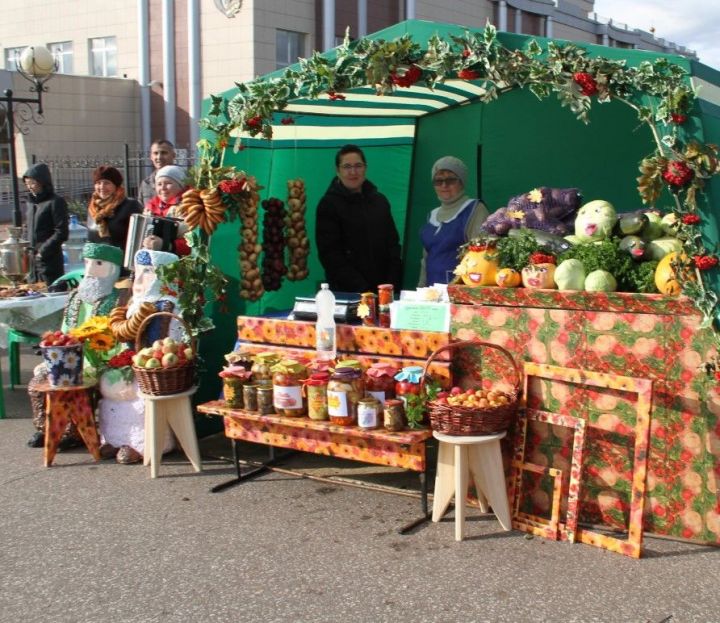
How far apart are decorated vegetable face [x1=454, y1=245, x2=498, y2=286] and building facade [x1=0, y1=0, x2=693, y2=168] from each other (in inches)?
721

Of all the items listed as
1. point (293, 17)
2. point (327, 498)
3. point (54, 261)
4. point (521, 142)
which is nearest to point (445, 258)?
point (521, 142)

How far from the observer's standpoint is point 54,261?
340 inches

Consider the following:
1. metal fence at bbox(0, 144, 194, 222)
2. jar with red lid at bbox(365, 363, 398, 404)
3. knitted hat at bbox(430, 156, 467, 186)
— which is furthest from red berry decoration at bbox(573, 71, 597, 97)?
metal fence at bbox(0, 144, 194, 222)

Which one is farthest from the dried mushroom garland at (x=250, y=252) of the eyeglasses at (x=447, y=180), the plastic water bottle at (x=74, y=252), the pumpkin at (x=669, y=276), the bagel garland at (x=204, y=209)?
the plastic water bottle at (x=74, y=252)

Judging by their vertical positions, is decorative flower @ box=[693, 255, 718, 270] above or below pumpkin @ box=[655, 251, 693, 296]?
above

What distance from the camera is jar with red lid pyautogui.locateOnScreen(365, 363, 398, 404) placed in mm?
4574

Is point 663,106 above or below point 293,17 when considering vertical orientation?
below

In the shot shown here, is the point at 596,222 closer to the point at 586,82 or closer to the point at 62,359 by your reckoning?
the point at 586,82

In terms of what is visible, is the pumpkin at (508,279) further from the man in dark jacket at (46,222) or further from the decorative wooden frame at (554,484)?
the man in dark jacket at (46,222)

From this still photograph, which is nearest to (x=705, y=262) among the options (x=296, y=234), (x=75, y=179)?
(x=296, y=234)

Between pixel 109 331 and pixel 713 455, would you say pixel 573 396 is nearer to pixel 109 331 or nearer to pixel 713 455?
pixel 713 455

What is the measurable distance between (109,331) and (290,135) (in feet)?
7.86

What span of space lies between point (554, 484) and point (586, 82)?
200 centimetres

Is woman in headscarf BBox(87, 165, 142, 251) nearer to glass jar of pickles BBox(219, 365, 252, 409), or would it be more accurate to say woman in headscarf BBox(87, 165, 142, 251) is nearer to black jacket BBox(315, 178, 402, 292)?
black jacket BBox(315, 178, 402, 292)
